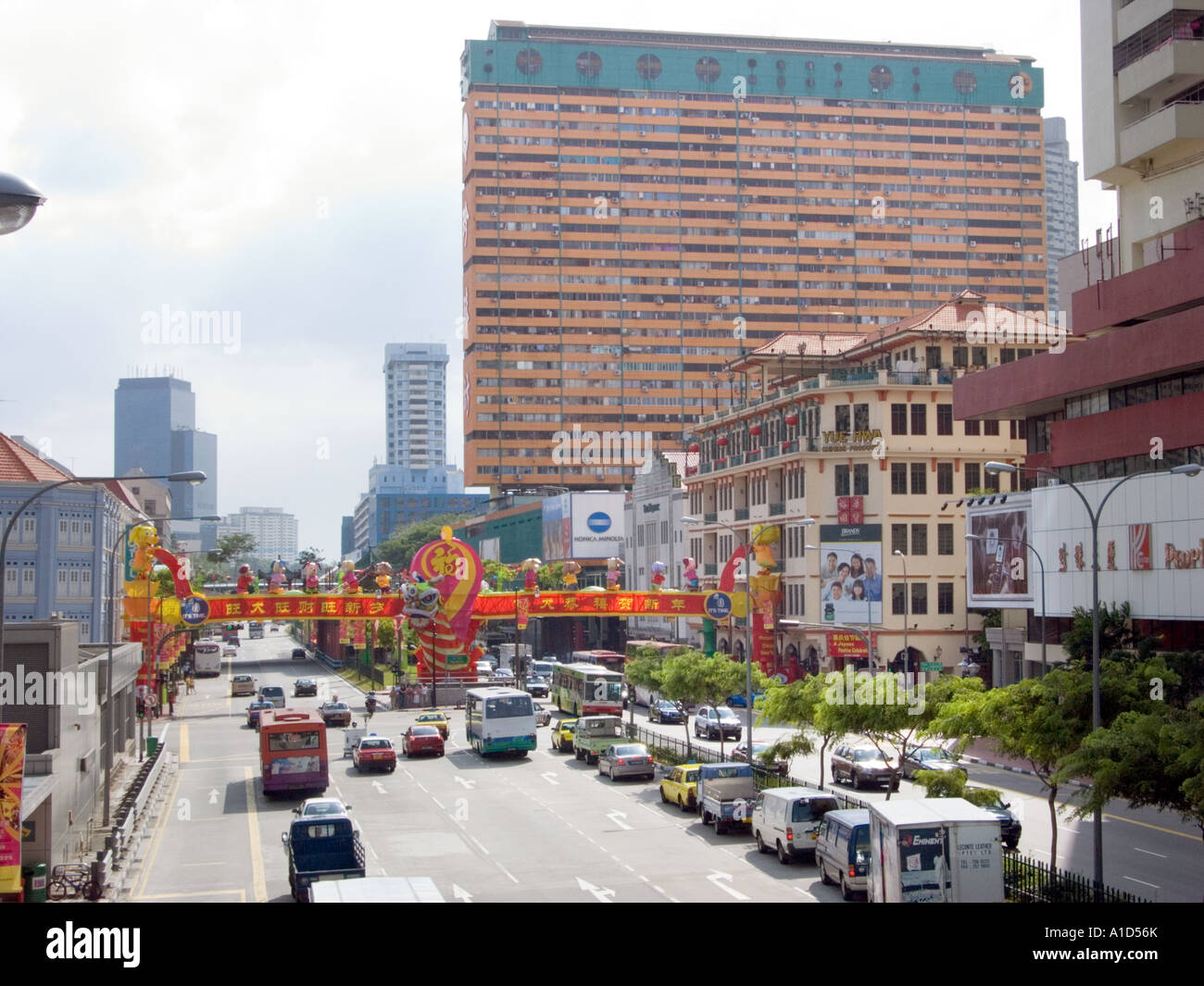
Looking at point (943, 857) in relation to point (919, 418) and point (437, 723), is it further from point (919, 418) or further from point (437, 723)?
point (919, 418)

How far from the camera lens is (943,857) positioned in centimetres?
2228

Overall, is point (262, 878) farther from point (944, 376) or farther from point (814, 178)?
point (814, 178)

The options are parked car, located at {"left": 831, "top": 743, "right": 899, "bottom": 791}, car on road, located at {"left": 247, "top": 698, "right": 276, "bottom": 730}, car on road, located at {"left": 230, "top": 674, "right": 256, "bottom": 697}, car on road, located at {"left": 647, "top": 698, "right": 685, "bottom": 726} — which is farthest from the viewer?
car on road, located at {"left": 230, "top": 674, "right": 256, "bottom": 697}

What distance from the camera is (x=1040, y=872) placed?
24.2m

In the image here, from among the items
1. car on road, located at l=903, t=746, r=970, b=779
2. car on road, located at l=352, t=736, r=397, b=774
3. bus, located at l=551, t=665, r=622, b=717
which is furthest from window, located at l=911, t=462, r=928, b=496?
car on road, located at l=352, t=736, r=397, b=774

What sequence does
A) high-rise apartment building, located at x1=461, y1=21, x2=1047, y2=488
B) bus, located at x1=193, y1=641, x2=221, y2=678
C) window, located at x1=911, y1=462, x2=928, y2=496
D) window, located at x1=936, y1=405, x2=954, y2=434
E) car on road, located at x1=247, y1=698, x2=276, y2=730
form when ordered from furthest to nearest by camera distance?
high-rise apartment building, located at x1=461, y1=21, x2=1047, y2=488 < bus, located at x1=193, y1=641, x2=221, y2=678 < window, located at x1=936, y1=405, x2=954, y2=434 < window, located at x1=911, y1=462, x2=928, y2=496 < car on road, located at x1=247, y1=698, x2=276, y2=730

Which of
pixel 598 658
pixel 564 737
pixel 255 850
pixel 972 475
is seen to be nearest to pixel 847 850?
pixel 255 850

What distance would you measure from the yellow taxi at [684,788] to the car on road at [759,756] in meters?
2.21

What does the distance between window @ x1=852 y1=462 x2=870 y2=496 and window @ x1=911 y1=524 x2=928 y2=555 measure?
3436 millimetres

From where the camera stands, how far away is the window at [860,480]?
77.2 meters

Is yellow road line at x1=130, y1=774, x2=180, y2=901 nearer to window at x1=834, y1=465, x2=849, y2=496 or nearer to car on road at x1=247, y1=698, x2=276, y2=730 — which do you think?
car on road at x1=247, y1=698, x2=276, y2=730

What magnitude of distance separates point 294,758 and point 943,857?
2504cm

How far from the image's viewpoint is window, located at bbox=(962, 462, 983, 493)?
77.0 m

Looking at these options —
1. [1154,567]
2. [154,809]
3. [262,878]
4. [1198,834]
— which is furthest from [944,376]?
[262,878]
